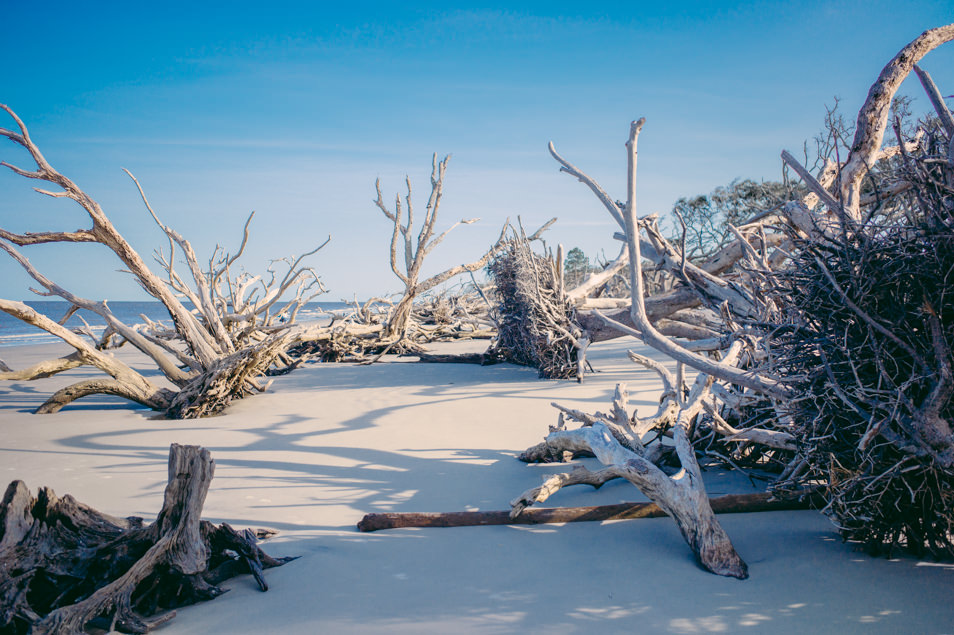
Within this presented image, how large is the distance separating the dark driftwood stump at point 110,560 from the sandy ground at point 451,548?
15cm

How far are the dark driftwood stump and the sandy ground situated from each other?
5.8 inches

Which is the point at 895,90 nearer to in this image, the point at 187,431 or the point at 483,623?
the point at 483,623

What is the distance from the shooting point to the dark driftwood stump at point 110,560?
6.70ft

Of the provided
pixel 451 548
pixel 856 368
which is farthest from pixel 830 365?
pixel 451 548

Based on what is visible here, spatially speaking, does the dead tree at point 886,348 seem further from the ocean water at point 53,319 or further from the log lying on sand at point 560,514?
the ocean water at point 53,319

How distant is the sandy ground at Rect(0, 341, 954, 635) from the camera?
2.09m

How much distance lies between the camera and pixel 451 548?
2.77 m

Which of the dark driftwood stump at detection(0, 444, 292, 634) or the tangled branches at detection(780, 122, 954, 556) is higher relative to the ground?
the tangled branches at detection(780, 122, 954, 556)

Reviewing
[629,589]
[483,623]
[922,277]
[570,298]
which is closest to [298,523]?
[483,623]

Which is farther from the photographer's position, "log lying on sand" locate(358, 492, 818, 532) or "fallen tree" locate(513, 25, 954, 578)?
"log lying on sand" locate(358, 492, 818, 532)

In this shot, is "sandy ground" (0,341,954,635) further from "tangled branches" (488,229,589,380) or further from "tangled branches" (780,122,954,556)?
"tangled branches" (488,229,589,380)

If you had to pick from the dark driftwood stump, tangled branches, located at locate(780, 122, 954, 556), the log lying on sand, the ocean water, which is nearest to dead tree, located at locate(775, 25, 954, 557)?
tangled branches, located at locate(780, 122, 954, 556)

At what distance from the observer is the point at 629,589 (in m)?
2.30

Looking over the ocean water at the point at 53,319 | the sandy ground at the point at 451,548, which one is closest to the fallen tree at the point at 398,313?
the ocean water at the point at 53,319
